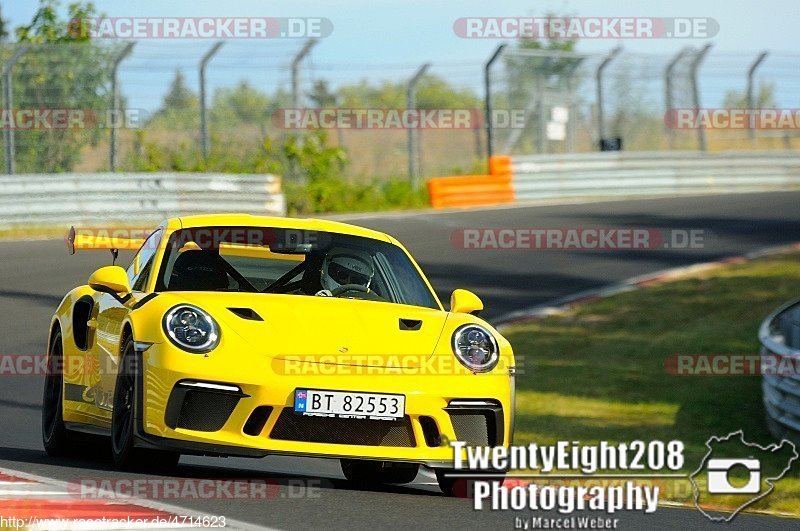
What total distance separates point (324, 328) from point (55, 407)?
1.97m

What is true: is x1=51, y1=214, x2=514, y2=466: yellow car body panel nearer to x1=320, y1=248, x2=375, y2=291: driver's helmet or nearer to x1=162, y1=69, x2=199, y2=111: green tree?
x1=320, y1=248, x2=375, y2=291: driver's helmet

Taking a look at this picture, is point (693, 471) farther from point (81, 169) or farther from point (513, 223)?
point (81, 169)

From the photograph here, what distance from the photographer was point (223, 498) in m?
6.07

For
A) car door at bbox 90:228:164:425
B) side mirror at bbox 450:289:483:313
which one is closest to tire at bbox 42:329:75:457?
car door at bbox 90:228:164:425

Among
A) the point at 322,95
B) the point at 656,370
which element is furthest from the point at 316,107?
the point at 656,370

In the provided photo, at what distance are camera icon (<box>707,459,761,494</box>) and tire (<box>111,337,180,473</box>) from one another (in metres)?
3.68

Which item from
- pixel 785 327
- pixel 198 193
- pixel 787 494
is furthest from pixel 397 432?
pixel 198 193

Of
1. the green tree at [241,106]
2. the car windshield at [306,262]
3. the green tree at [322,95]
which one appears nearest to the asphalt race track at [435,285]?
the car windshield at [306,262]

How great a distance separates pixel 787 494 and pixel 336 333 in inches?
148

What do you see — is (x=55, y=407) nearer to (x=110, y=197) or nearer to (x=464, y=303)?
(x=464, y=303)

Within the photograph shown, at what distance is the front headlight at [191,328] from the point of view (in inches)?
245

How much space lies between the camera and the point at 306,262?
769 cm

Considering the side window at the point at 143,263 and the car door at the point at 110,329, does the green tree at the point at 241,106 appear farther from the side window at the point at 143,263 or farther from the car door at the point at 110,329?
the car door at the point at 110,329

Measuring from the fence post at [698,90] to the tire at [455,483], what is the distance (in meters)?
20.0
